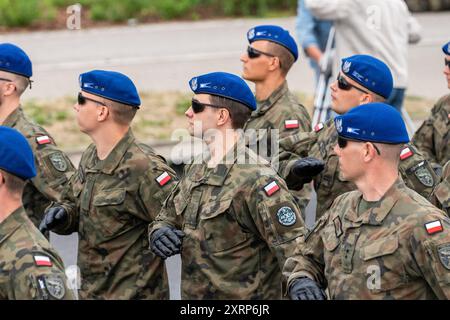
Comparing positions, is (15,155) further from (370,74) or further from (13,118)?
(370,74)

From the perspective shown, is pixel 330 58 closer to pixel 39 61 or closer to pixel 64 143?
pixel 64 143

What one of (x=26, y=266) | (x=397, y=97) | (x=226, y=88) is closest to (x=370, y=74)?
(x=226, y=88)

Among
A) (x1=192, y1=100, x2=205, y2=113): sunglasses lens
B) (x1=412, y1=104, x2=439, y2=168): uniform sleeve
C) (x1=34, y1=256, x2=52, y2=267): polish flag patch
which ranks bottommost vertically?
(x1=412, y1=104, x2=439, y2=168): uniform sleeve

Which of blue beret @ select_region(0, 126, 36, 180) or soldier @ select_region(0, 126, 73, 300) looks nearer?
soldier @ select_region(0, 126, 73, 300)

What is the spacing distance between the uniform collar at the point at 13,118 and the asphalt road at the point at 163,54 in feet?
25.2

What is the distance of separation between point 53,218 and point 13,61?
1.33m

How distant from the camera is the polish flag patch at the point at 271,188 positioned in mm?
6434

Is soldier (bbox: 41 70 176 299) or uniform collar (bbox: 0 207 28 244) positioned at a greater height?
uniform collar (bbox: 0 207 28 244)

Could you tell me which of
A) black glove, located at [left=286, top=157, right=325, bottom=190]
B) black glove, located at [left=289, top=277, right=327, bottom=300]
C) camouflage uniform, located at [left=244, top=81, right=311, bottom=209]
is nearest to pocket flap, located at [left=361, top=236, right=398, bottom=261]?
black glove, located at [left=289, top=277, right=327, bottom=300]

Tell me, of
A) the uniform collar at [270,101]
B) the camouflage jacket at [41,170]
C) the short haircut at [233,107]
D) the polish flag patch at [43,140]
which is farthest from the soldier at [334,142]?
the polish flag patch at [43,140]

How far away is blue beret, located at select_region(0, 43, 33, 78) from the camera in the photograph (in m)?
7.91

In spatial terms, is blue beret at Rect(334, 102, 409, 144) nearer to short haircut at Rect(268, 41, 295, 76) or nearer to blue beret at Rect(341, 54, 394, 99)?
blue beret at Rect(341, 54, 394, 99)

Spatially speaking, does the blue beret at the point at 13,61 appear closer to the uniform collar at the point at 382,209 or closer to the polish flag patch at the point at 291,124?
the polish flag patch at the point at 291,124

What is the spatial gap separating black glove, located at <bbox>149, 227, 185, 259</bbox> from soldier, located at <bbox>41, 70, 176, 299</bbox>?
47cm
